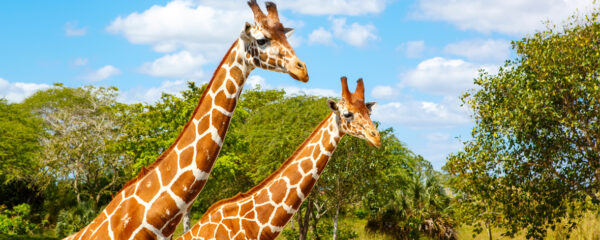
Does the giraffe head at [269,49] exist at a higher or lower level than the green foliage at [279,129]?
lower

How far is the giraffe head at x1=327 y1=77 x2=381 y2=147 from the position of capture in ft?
30.3

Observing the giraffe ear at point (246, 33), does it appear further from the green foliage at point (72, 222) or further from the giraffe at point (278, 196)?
the green foliage at point (72, 222)

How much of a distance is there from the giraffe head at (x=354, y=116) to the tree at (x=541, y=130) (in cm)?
861

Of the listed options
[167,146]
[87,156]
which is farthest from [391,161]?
[87,156]

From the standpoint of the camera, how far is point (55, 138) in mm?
45031

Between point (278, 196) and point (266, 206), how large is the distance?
228 mm

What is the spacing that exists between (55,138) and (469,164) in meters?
36.4

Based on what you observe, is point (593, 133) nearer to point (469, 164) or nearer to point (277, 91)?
point (469, 164)

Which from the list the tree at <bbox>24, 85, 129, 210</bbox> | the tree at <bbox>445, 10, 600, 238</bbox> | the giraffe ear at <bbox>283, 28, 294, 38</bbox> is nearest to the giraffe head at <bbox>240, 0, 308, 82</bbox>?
the giraffe ear at <bbox>283, 28, 294, 38</bbox>

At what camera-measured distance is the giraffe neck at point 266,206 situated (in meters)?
8.44

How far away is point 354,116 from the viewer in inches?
370

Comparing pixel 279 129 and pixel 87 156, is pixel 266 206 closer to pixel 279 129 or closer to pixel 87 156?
pixel 279 129

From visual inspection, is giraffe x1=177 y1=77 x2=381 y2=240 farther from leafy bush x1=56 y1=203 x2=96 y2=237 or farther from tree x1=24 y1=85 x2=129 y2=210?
tree x1=24 y1=85 x2=129 y2=210

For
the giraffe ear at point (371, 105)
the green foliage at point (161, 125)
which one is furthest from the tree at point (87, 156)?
the giraffe ear at point (371, 105)
